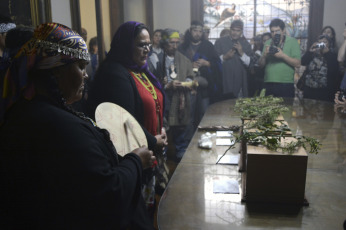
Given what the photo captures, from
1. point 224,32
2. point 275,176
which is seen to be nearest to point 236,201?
point 275,176

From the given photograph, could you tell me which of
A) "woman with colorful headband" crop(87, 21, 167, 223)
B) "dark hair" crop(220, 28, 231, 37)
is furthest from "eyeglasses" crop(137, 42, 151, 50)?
"dark hair" crop(220, 28, 231, 37)

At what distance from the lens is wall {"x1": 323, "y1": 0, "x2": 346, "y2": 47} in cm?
603

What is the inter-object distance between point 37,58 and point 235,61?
4.55m

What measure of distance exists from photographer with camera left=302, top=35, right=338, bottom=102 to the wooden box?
397 cm

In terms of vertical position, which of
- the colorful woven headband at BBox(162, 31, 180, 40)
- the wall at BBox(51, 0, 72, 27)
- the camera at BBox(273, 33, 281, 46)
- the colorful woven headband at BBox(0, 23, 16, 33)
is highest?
the wall at BBox(51, 0, 72, 27)

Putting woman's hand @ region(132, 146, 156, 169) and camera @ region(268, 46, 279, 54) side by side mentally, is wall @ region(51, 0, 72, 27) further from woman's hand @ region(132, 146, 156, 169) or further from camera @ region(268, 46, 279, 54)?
camera @ region(268, 46, 279, 54)

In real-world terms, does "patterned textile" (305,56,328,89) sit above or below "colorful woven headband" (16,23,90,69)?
below

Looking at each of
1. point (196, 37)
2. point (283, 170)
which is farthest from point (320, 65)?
point (283, 170)

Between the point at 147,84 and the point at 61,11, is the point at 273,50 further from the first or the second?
the point at 147,84

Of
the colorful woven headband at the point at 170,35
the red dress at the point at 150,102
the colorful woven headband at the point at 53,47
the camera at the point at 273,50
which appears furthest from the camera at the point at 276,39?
the colorful woven headband at the point at 53,47

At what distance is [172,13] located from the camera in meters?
6.43

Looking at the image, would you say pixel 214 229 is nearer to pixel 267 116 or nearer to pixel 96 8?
pixel 267 116

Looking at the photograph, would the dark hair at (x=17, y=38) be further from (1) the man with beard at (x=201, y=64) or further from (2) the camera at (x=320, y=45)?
(2) the camera at (x=320, y=45)

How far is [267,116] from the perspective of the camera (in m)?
2.03
